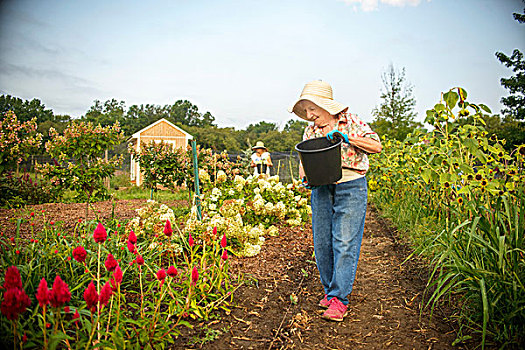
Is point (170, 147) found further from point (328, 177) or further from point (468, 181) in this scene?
point (468, 181)

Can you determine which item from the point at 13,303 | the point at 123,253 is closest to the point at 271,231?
the point at 123,253

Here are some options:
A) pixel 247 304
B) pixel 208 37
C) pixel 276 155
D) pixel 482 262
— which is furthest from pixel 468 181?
pixel 276 155

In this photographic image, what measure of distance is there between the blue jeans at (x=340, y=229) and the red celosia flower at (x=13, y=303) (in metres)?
1.59

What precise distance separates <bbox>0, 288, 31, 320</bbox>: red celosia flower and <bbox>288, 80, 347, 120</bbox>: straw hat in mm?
1689

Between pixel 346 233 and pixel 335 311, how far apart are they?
1.49 feet

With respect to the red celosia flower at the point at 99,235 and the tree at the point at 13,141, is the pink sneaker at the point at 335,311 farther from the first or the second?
the tree at the point at 13,141

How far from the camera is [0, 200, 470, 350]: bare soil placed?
1.72m

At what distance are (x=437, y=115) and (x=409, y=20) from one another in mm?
2727

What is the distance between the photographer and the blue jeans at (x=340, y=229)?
2.04m

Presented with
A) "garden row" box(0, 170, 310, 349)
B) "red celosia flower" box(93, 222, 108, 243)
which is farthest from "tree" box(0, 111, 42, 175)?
"red celosia flower" box(93, 222, 108, 243)

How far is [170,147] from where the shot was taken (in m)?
4.39

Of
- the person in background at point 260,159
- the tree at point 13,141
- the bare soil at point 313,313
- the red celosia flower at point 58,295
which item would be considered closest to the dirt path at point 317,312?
the bare soil at point 313,313

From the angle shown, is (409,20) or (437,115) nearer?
(437,115)

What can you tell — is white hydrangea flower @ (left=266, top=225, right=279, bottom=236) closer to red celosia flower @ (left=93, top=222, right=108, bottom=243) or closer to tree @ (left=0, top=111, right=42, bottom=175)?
red celosia flower @ (left=93, top=222, right=108, bottom=243)
